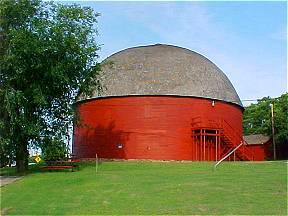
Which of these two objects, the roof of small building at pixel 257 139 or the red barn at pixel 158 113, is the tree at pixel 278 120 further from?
the red barn at pixel 158 113

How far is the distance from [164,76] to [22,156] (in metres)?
13.5

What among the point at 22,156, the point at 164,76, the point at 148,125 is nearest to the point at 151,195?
the point at 22,156

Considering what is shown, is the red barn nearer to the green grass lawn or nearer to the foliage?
the foliage

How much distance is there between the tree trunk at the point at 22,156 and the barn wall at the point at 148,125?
804 cm

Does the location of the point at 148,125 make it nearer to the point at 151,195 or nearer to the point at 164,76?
the point at 164,76

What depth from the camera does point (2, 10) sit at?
874 inches

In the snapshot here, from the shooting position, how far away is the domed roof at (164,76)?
34.3m

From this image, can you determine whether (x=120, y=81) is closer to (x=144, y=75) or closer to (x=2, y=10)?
(x=144, y=75)

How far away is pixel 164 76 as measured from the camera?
34781 mm

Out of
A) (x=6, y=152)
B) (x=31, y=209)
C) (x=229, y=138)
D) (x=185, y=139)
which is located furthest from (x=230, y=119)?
(x=31, y=209)

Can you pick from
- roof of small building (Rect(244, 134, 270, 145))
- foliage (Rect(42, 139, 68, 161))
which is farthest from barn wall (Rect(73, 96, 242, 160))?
roof of small building (Rect(244, 134, 270, 145))

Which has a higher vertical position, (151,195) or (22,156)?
(22,156)

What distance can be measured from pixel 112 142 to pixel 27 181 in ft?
46.8

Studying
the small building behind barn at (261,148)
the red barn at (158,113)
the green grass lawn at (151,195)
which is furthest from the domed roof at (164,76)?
the green grass lawn at (151,195)
